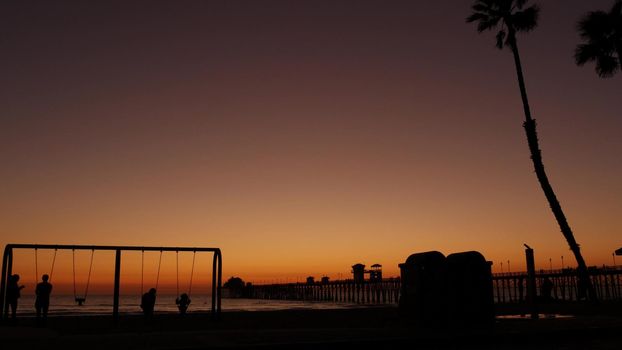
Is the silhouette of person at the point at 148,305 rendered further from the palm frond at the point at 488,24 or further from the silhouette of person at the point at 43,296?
the palm frond at the point at 488,24

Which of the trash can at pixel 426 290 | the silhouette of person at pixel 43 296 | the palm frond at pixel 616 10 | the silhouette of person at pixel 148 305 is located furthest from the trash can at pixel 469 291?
the palm frond at pixel 616 10

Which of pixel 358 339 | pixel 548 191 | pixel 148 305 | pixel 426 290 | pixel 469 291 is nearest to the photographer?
pixel 358 339

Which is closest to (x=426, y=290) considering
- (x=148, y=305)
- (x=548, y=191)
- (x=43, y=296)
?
(x=148, y=305)

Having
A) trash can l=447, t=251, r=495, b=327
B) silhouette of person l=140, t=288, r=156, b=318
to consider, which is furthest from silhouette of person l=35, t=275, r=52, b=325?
trash can l=447, t=251, r=495, b=327

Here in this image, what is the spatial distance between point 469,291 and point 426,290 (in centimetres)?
96

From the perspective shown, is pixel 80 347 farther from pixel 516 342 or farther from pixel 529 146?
pixel 529 146

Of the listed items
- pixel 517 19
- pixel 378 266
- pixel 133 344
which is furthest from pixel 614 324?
pixel 378 266

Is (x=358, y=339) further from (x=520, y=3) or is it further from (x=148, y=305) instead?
(x=520, y=3)

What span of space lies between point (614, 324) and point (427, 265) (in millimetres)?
4526

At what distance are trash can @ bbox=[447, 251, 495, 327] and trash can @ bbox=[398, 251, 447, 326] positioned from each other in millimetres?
179

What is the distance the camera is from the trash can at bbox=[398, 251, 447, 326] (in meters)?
12.8

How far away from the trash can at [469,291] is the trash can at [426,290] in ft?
0.59

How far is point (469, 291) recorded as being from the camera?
42.6 ft

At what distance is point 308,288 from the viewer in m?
119
